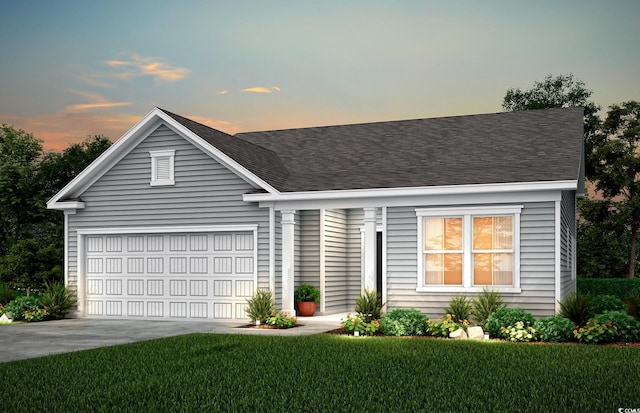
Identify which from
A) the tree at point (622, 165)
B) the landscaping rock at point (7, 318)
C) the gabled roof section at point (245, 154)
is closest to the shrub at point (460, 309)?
the gabled roof section at point (245, 154)

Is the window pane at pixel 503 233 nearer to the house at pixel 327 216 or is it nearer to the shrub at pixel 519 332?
the house at pixel 327 216

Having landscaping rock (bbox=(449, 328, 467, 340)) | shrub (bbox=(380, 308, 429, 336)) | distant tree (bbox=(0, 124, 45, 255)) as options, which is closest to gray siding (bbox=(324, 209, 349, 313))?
shrub (bbox=(380, 308, 429, 336))

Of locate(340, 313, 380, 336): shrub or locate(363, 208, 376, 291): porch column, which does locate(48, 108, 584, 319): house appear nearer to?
locate(363, 208, 376, 291): porch column

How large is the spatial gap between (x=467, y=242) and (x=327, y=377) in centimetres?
807

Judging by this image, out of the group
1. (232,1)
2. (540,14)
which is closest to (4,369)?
(232,1)

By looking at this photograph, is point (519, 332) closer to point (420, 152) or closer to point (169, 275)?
point (420, 152)

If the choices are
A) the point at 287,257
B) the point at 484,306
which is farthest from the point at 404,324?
the point at 287,257

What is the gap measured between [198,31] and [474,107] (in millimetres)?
14432

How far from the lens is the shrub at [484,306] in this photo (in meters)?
17.0

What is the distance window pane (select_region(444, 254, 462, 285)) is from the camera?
1828cm

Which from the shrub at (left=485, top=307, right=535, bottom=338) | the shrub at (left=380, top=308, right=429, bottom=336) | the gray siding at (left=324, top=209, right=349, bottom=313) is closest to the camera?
the shrub at (left=485, top=307, right=535, bottom=338)

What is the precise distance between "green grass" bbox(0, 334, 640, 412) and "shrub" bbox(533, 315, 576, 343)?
91 centimetres

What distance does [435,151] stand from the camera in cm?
2142

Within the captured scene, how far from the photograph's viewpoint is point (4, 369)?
12.1 metres
